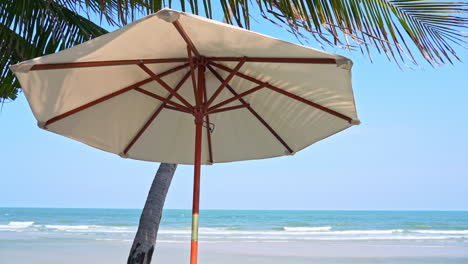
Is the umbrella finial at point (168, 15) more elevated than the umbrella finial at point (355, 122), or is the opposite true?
the umbrella finial at point (168, 15)

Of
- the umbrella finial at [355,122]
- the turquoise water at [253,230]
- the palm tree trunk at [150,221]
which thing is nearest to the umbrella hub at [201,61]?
the umbrella finial at [355,122]

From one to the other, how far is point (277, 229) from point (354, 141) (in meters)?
24.4

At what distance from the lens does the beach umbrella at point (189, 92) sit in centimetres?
292

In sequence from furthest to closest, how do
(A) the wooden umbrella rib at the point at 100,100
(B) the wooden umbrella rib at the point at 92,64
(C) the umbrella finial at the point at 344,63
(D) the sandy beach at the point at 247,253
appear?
(D) the sandy beach at the point at 247,253
(A) the wooden umbrella rib at the point at 100,100
(B) the wooden umbrella rib at the point at 92,64
(C) the umbrella finial at the point at 344,63

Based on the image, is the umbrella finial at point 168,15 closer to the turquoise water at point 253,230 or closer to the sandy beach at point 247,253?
the sandy beach at point 247,253

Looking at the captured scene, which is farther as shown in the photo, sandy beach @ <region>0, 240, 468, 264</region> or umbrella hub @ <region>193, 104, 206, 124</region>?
sandy beach @ <region>0, 240, 468, 264</region>

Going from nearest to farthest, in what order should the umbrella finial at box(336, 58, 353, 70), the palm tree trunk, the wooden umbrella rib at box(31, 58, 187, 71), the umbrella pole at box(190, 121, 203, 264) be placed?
the umbrella finial at box(336, 58, 353, 70), the wooden umbrella rib at box(31, 58, 187, 71), the umbrella pole at box(190, 121, 203, 264), the palm tree trunk

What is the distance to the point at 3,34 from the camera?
4773 mm

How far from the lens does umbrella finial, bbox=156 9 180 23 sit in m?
2.57

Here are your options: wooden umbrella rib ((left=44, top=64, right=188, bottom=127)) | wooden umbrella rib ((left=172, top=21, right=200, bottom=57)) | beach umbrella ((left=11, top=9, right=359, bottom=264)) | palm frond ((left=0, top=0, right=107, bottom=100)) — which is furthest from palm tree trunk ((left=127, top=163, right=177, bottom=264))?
wooden umbrella rib ((left=172, top=21, right=200, bottom=57))

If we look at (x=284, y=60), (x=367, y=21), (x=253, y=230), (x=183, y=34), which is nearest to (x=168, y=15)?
(x=183, y=34)

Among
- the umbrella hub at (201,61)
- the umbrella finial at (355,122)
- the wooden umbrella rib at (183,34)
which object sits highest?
the umbrella hub at (201,61)

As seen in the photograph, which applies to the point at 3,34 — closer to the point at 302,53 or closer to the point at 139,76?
the point at 139,76

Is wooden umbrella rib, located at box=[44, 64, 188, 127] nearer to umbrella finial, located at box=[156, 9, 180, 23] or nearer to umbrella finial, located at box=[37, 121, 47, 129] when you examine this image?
umbrella finial, located at box=[37, 121, 47, 129]
